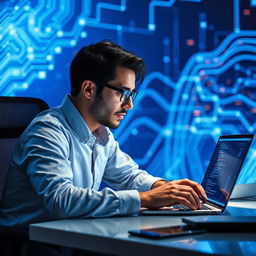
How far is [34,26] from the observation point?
8.99ft

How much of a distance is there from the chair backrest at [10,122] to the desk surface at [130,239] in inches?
24.6

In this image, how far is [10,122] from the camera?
197cm

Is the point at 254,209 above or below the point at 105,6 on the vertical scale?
below

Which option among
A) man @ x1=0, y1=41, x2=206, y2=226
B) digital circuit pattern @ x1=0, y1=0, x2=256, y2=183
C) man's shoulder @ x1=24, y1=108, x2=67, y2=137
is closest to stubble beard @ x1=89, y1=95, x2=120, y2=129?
man @ x1=0, y1=41, x2=206, y2=226

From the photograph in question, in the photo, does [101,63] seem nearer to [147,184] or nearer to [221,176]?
[147,184]

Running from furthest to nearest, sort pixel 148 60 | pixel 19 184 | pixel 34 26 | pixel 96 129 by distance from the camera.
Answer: pixel 148 60 < pixel 34 26 < pixel 96 129 < pixel 19 184

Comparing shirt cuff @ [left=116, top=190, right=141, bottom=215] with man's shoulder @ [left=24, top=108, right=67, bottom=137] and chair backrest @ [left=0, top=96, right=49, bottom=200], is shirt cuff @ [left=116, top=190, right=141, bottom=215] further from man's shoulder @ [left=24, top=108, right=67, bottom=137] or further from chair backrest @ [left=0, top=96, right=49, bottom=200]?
chair backrest @ [left=0, top=96, right=49, bottom=200]

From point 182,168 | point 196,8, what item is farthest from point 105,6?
point 182,168

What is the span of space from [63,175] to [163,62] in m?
1.63

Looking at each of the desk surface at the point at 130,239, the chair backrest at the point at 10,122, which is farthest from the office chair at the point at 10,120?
the desk surface at the point at 130,239

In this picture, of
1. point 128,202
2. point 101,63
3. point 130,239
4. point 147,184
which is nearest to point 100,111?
point 101,63

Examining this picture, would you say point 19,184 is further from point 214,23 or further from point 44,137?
point 214,23

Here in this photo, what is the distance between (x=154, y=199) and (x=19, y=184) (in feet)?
1.63

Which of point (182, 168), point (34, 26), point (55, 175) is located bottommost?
point (182, 168)
